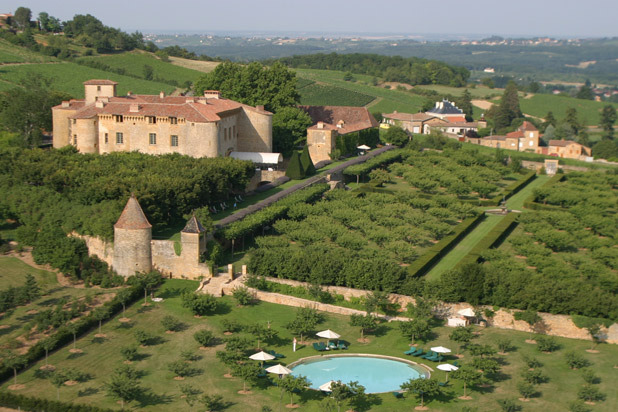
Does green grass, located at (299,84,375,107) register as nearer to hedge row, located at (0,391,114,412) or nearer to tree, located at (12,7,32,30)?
tree, located at (12,7,32,30)

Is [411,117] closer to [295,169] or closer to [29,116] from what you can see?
[295,169]

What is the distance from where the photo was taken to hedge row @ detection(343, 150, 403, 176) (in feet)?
226

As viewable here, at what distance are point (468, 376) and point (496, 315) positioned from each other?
342 inches

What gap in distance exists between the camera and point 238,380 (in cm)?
3186

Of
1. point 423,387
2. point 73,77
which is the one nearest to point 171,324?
point 423,387

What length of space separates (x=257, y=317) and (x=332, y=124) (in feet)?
156

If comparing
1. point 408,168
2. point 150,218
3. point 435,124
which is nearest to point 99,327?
point 150,218

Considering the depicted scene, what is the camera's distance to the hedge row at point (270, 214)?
46.5 meters

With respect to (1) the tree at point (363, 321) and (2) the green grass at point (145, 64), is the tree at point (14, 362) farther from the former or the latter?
(2) the green grass at point (145, 64)

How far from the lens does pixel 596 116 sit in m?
155

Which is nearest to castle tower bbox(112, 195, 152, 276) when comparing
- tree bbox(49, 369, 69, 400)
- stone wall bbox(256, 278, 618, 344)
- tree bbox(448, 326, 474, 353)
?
stone wall bbox(256, 278, 618, 344)

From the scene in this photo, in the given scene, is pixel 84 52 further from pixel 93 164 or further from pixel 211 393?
pixel 211 393

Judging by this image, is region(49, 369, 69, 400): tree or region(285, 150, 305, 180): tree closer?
region(49, 369, 69, 400): tree

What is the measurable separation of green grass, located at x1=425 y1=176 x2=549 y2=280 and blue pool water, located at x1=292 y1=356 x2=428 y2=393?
11.5m
